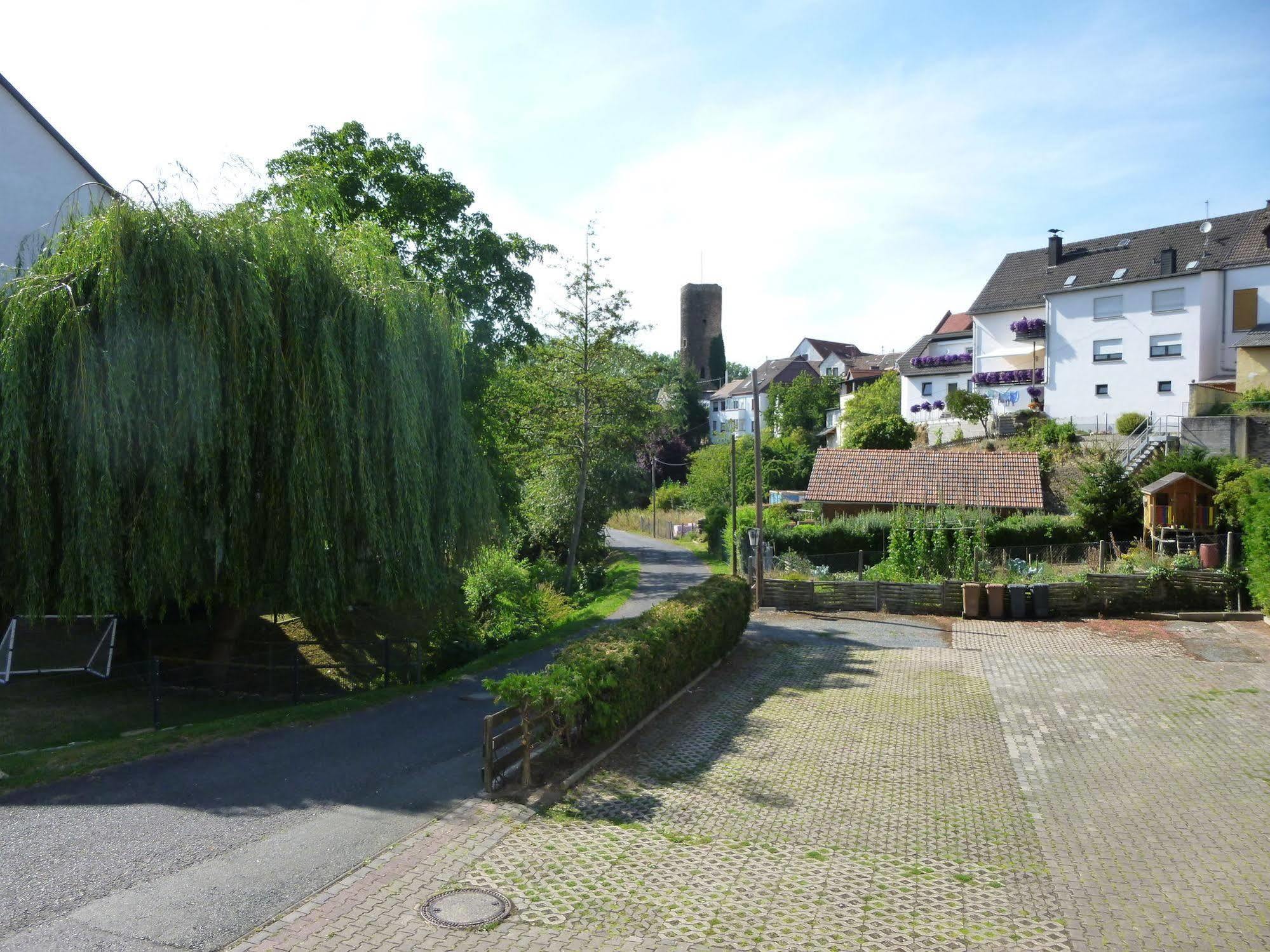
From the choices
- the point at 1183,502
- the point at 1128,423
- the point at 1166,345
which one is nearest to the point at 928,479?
the point at 1128,423

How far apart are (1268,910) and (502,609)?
61.6ft

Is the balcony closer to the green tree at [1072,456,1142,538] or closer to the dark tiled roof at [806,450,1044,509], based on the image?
the dark tiled roof at [806,450,1044,509]

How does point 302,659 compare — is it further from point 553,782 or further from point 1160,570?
point 1160,570

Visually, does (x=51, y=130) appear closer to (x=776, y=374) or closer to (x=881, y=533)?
(x=881, y=533)

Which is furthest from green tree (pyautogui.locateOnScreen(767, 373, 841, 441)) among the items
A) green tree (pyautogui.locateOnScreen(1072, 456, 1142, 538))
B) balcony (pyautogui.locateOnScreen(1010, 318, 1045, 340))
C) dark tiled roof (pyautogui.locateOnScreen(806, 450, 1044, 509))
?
green tree (pyautogui.locateOnScreen(1072, 456, 1142, 538))

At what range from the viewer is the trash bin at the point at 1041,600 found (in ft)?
70.0

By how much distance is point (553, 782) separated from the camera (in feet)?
31.1

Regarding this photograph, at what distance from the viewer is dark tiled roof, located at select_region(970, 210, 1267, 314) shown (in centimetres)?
3550

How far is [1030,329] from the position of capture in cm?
4062

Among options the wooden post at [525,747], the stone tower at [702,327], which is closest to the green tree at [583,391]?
the wooden post at [525,747]

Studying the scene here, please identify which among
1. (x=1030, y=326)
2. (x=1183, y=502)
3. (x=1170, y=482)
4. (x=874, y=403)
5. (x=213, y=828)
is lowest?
(x=213, y=828)

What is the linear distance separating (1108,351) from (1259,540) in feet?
65.5

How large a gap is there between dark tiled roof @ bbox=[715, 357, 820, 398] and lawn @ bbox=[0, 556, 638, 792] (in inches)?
2385

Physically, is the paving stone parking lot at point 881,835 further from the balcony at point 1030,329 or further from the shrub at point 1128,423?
the balcony at point 1030,329
